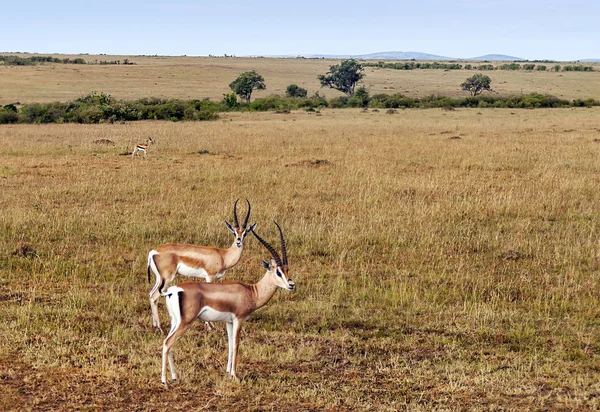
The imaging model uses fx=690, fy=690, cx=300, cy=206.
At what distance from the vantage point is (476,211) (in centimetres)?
1427

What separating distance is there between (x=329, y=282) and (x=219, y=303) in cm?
378

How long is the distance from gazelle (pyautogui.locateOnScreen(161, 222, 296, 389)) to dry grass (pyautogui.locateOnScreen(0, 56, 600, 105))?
59416 millimetres

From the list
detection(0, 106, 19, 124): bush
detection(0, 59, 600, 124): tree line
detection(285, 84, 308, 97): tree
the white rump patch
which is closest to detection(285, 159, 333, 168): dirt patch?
the white rump patch

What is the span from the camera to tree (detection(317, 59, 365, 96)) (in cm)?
8231

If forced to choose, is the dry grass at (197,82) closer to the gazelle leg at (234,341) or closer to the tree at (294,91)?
the tree at (294,91)

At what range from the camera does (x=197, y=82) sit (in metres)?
93.7

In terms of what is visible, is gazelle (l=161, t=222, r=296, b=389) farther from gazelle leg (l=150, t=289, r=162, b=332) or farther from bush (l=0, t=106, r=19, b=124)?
bush (l=0, t=106, r=19, b=124)

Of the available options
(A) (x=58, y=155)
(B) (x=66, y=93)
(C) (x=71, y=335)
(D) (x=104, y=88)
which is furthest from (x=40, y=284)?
(D) (x=104, y=88)

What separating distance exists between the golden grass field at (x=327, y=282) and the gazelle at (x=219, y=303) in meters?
0.44

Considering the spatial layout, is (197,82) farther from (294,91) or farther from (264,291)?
(264,291)

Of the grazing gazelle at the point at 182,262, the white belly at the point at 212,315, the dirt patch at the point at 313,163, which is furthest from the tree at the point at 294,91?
the white belly at the point at 212,315

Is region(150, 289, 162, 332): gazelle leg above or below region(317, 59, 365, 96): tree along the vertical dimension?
below

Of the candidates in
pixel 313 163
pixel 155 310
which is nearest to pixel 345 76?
pixel 313 163

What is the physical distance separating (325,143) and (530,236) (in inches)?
632
